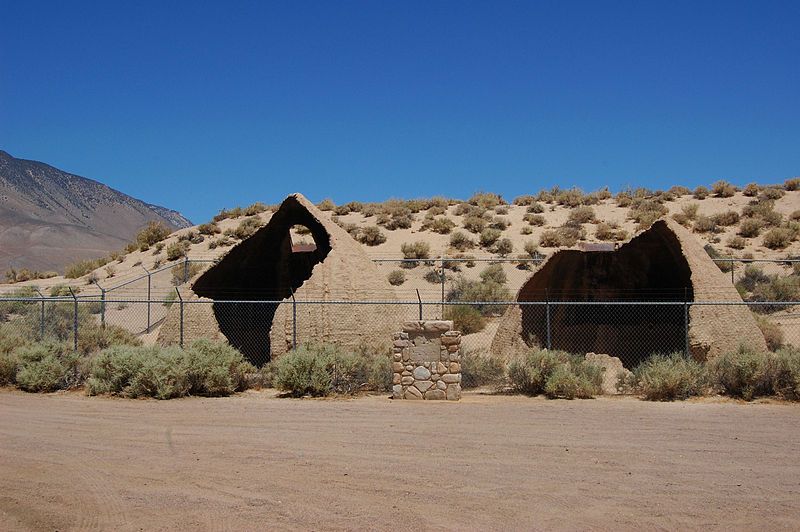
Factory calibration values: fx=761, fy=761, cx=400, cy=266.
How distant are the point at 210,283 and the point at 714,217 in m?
28.9

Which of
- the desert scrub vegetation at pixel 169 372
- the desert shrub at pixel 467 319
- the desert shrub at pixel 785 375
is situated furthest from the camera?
the desert shrub at pixel 467 319

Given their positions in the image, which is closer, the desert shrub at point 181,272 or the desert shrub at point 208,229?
the desert shrub at point 181,272

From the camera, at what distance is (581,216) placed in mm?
41312

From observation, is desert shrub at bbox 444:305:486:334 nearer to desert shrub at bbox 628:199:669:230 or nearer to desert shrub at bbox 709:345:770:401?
desert shrub at bbox 709:345:770:401

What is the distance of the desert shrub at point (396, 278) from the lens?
31734mm

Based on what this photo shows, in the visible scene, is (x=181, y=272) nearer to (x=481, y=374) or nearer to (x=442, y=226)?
(x=442, y=226)

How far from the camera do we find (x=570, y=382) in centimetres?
1424

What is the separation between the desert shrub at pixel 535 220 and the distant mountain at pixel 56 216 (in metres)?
60.8

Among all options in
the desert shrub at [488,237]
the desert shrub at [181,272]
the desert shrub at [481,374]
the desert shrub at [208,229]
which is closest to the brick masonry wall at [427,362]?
the desert shrub at [481,374]

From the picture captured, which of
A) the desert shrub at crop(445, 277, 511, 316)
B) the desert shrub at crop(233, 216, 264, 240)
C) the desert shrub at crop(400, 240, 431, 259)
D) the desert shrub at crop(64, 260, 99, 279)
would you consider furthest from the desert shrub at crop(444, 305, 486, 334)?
the desert shrub at crop(64, 260, 99, 279)

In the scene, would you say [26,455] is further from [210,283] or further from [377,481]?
[210,283]

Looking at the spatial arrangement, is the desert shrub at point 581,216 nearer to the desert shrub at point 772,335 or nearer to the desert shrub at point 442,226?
the desert shrub at point 442,226

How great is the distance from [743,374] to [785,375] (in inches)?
32.0

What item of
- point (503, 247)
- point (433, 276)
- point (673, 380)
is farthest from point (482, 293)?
point (673, 380)
